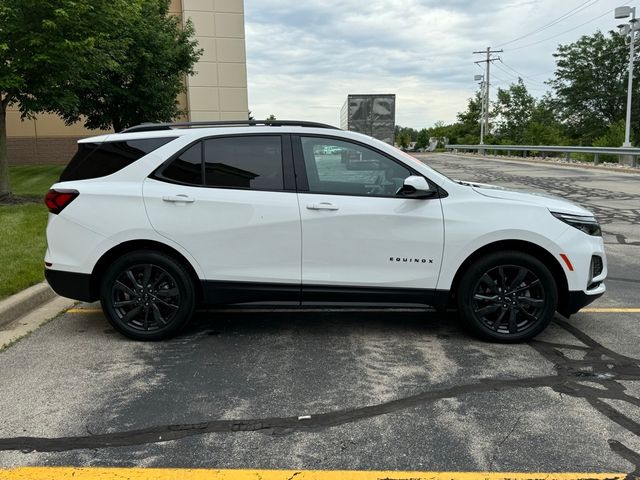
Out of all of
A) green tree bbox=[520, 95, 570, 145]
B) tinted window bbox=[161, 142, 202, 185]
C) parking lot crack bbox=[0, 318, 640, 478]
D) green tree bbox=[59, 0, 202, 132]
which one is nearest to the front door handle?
tinted window bbox=[161, 142, 202, 185]

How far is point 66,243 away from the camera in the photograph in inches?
185

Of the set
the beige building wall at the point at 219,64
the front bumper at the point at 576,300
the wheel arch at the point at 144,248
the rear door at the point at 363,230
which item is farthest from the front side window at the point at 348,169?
the beige building wall at the point at 219,64

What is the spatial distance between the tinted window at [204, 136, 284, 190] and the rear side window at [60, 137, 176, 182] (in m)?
0.43

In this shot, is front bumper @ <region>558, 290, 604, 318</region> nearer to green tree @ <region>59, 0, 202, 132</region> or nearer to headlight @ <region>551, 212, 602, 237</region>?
headlight @ <region>551, 212, 602, 237</region>

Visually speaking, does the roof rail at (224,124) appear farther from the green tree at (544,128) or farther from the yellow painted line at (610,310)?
the green tree at (544,128)

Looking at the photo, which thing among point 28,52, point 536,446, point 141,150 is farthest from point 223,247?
point 28,52

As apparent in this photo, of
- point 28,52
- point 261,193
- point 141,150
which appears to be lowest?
point 261,193

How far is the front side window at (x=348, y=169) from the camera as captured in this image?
4629mm

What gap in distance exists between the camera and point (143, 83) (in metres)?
19.2

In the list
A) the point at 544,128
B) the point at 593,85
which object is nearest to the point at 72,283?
the point at 544,128

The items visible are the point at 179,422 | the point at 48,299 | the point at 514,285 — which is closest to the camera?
the point at 179,422

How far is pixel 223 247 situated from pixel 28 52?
8.71 meters

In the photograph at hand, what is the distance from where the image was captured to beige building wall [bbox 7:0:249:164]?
27.8 meters

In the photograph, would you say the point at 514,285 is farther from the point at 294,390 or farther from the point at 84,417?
the point at 84,417
